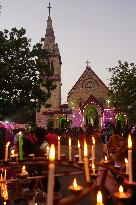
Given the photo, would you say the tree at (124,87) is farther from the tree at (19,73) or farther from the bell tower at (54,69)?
the bell tower at (54,69)

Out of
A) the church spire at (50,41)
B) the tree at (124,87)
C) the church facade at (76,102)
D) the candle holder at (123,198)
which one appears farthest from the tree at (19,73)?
the candle holder at (123,198)

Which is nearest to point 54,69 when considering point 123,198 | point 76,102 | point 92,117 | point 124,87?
point 76,102

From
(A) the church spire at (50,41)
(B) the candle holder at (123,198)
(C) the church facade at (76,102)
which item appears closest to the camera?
(B) the candle holder at (123,198)

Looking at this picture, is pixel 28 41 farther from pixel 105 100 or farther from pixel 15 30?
pixel 105 100

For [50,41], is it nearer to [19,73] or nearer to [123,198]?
[19,73]

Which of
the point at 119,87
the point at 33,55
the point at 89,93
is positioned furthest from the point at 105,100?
the point at 33,55

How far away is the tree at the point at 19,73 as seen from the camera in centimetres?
3631

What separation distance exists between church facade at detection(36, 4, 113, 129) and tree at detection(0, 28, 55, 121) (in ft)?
63.2

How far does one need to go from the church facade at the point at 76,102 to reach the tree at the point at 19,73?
19.3m

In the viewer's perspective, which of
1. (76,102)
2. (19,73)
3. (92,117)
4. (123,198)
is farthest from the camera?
(76,102)

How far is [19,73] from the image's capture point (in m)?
37.8

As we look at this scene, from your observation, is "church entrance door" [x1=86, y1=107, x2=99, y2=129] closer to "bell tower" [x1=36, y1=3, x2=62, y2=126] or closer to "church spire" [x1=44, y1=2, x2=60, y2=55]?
"bell tower" [x1=36, y1=3, x2=62, y2=126]

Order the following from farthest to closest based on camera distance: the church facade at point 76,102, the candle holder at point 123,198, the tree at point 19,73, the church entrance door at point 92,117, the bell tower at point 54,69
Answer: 1. the bell tower at point 54,69
2. the church facade at point 76,102
3. the church entrance door at point 92,117
4. the tree at point 19,73
5. the candle holder at point 123,198

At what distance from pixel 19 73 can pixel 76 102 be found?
2722 centimetres
